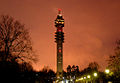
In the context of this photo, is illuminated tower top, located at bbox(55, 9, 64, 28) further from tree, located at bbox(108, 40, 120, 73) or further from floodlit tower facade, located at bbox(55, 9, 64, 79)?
tree, located at bbox(108, 40, 120, 73)

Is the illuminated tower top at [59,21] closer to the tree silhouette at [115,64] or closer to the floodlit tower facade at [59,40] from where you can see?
the floodlit tower facade at [59,40]

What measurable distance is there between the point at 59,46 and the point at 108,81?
12454 cm

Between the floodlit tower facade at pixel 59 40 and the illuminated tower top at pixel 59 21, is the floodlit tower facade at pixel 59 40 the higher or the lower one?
the lower one

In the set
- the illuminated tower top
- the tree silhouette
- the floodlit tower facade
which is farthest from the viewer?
the illuminated tower top

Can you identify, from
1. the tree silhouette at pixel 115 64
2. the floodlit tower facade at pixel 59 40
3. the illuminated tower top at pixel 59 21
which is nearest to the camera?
the tree silhouette at pixel 115 64

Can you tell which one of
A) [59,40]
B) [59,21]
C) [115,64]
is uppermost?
[59,21]

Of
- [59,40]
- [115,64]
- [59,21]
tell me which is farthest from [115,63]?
[59,21]

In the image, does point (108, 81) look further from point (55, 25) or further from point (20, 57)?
point (55, 25)

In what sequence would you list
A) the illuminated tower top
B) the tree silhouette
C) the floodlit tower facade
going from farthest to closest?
the illuminated tower top < the floodlit tower facade < the tree silhouette

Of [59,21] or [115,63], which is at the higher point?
[59,21]

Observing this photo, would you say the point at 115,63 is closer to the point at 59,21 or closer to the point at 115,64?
the point at 115,64

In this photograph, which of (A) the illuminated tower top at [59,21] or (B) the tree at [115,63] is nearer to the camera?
(B) the tree at [115,63]

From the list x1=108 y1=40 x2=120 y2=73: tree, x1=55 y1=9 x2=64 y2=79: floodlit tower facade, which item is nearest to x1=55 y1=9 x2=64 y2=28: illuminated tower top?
x1=55 y1=9 x2=64 y2=79: floodlit tower facade

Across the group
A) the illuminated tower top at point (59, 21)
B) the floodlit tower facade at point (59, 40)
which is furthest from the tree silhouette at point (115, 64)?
the illuminated tower top at point (59, 21)
